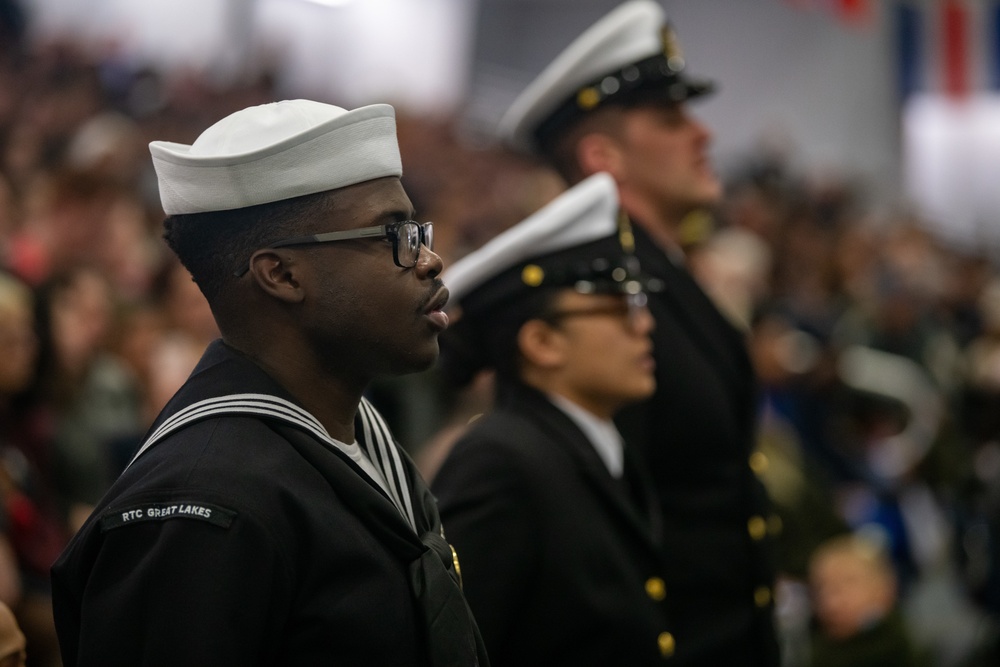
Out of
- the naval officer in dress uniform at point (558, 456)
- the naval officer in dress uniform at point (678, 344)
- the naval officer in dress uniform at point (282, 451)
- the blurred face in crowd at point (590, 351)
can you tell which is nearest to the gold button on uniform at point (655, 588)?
the naval officer in dress uniform at point (558, 456)

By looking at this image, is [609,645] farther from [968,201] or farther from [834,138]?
[968,201]

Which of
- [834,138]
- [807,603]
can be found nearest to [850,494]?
[807,603]

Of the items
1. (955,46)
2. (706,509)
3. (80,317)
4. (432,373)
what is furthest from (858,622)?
(955,46)

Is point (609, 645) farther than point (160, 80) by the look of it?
No

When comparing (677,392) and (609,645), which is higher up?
(677,392)

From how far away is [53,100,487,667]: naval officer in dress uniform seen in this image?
128cm

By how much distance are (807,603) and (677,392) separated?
2.20 meters

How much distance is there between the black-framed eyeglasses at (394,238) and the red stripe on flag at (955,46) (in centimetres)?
1533

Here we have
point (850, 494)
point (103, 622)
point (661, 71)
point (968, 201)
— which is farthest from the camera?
point (968, 201)

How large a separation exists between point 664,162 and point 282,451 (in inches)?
62.8

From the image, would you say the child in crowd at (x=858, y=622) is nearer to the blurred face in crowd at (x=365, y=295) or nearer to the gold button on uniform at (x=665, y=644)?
the gold button on uniform at (x=665, y=644)

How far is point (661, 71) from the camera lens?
2.85 m

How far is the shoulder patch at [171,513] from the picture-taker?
1290 millimetres

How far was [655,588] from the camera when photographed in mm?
2262
